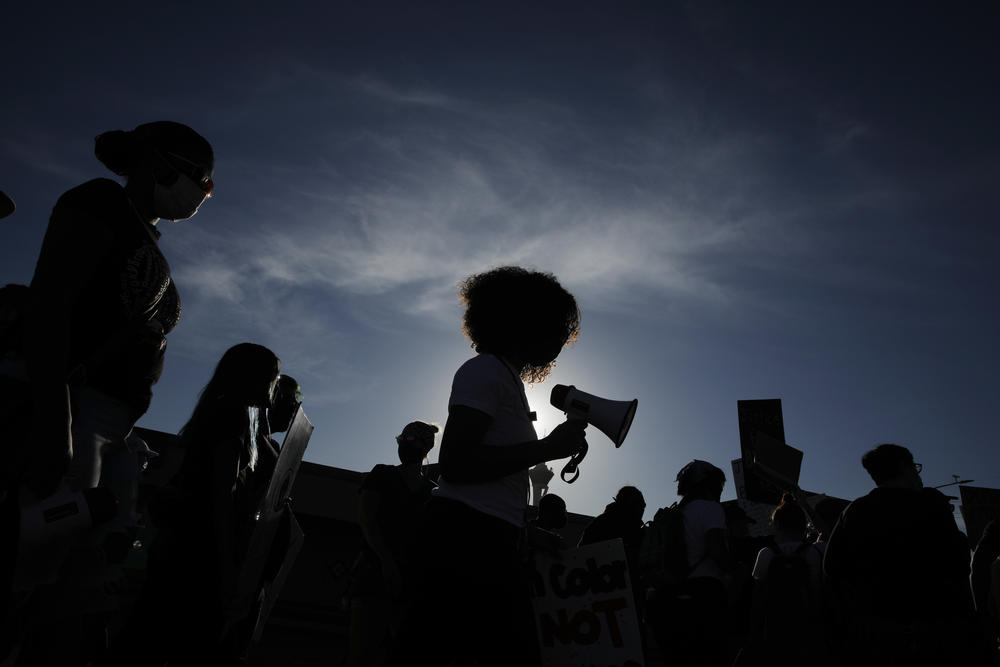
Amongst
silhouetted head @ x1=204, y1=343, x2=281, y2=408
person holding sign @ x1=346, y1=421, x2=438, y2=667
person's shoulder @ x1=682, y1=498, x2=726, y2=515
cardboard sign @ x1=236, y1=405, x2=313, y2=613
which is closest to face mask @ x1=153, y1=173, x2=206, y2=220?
silhouetted head @ x1=204, y1=343, x2=281, y2=408

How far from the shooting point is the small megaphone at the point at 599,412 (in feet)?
8.57

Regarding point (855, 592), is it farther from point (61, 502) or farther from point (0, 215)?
point (0, 215)

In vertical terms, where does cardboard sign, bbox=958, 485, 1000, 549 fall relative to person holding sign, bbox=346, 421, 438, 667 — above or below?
above

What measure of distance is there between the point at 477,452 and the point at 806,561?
13.0ft

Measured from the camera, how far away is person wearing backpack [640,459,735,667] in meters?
4.98

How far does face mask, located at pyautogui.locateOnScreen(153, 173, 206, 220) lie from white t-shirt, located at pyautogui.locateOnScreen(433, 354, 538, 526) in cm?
155

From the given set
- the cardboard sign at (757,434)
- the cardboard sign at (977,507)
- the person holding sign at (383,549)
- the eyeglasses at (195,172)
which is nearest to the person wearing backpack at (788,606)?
the cardboard sign at (757,434)

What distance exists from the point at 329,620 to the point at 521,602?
52.7 feet

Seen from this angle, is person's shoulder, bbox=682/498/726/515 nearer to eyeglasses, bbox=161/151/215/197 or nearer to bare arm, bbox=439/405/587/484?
bare arm, bbox=439/405/587/484

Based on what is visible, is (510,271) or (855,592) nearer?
(510,271)

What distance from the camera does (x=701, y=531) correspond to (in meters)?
5.22

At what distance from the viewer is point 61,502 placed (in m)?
2.08

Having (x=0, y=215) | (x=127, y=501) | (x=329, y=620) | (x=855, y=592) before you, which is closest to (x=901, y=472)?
(x=855, y=592)

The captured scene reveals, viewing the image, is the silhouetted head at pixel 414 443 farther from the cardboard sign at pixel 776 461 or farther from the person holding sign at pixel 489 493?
the cardboard sign at pixel 776 461
